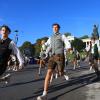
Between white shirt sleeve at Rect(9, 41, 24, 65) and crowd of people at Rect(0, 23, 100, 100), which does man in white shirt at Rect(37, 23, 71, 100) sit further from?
white shirt sleeve at Rect(9, 41, 24, 65)

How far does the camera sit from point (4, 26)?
320 inches

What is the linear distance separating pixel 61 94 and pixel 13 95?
4.27 feet

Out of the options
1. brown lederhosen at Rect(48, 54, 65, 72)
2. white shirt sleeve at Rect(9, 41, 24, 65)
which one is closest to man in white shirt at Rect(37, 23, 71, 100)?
brown lederhosen at Rect(48, 54, 65, 72)

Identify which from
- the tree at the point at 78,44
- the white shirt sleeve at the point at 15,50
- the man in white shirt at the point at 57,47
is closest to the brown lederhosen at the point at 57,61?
the man in white shirt at the point at 57,47

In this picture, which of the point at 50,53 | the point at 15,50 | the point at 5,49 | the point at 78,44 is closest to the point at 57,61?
the point at 50,53

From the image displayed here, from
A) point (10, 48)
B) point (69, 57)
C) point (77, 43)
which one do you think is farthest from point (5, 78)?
point (77, 43)

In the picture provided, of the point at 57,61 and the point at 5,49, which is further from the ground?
the point at 5,49

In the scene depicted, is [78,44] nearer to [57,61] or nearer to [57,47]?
[57,47]

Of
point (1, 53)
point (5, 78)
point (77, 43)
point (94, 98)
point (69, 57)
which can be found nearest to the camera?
point (1, 53)

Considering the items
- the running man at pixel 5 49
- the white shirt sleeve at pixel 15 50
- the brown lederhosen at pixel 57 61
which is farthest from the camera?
the brown lederhosen at pixel 57 61

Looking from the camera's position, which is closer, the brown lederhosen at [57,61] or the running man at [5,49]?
the running man at [5,49]

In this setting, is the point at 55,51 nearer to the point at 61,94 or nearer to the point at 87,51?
the point at 61,94

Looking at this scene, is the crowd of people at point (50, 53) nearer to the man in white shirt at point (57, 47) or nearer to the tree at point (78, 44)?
the man in white shirt at point (57, 47)

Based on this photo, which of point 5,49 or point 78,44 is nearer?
point 5,49
